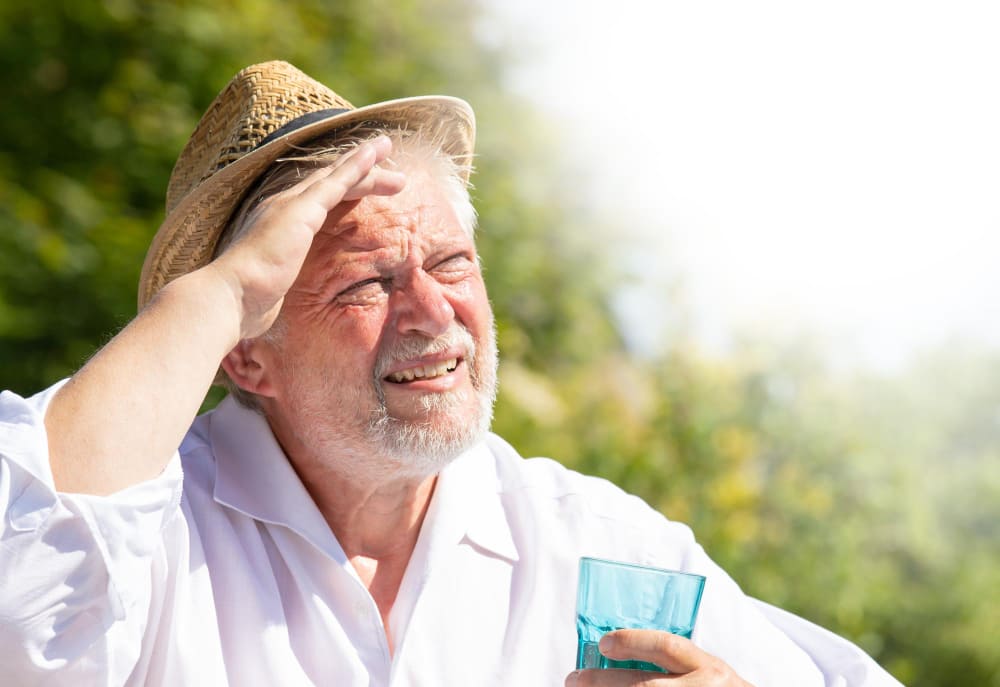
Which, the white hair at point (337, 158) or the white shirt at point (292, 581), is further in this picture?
the white hair at point (337, 158)

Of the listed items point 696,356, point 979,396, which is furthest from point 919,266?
point 696,356

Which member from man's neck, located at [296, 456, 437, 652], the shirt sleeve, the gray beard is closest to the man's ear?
man's neck, located at [296, 456, 437, 652]

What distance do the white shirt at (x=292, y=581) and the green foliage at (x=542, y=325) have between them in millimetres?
2587

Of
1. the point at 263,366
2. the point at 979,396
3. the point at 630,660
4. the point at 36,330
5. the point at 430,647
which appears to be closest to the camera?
the point at 630,660

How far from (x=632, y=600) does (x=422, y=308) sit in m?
0.96

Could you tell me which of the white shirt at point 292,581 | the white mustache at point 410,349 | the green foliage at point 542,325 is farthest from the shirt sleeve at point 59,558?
the green foliage at point 542,325

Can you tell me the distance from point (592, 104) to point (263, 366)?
219 inches

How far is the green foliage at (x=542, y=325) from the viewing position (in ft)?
17.4

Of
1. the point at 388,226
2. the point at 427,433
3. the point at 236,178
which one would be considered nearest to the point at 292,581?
the point at 427,433

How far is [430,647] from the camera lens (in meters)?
2.37

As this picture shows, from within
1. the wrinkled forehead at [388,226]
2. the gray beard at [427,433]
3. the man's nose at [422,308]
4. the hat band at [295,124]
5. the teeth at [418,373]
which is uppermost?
the hat band at [295,124]

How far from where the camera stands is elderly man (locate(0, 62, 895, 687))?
2.03 m

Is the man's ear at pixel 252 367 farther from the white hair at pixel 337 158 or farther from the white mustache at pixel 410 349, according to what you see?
the white mustache at pixel 410 349

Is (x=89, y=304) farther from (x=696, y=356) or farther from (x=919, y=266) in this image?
(x=919, y=266)
